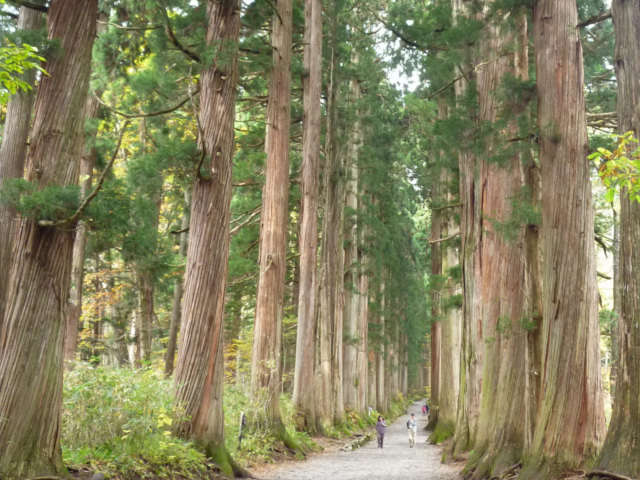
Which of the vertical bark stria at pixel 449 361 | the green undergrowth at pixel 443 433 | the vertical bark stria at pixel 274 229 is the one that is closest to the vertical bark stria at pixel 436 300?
the vertical bark stria at pixel 449 361

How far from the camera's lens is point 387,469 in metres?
12.3

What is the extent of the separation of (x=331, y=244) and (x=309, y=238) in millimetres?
3347

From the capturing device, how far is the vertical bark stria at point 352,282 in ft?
78.6

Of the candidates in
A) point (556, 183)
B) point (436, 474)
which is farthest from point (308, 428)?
point (556, 183)

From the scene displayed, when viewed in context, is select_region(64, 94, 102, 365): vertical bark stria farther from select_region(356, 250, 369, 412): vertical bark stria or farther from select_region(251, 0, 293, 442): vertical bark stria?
select_region(356, 250, 369, 412): vertical bark stria

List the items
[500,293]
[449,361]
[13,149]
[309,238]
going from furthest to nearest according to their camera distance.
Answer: [449,361] → [309,238] → [500,293] → [13,149]

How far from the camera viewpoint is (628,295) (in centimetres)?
590

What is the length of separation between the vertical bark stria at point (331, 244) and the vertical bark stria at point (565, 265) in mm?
11596

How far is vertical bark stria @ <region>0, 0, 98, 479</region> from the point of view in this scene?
5.36m

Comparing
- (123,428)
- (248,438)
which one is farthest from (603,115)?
(123,428)

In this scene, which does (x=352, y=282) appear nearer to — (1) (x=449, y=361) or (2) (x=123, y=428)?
(1) (x=449, y=361)

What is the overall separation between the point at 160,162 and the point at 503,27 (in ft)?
18.5

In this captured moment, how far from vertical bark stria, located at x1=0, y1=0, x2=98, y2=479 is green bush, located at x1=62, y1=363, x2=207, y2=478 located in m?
0.82

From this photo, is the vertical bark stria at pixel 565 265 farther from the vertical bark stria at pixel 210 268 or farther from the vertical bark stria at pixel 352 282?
the vertical bark stria at pixel 352 282
